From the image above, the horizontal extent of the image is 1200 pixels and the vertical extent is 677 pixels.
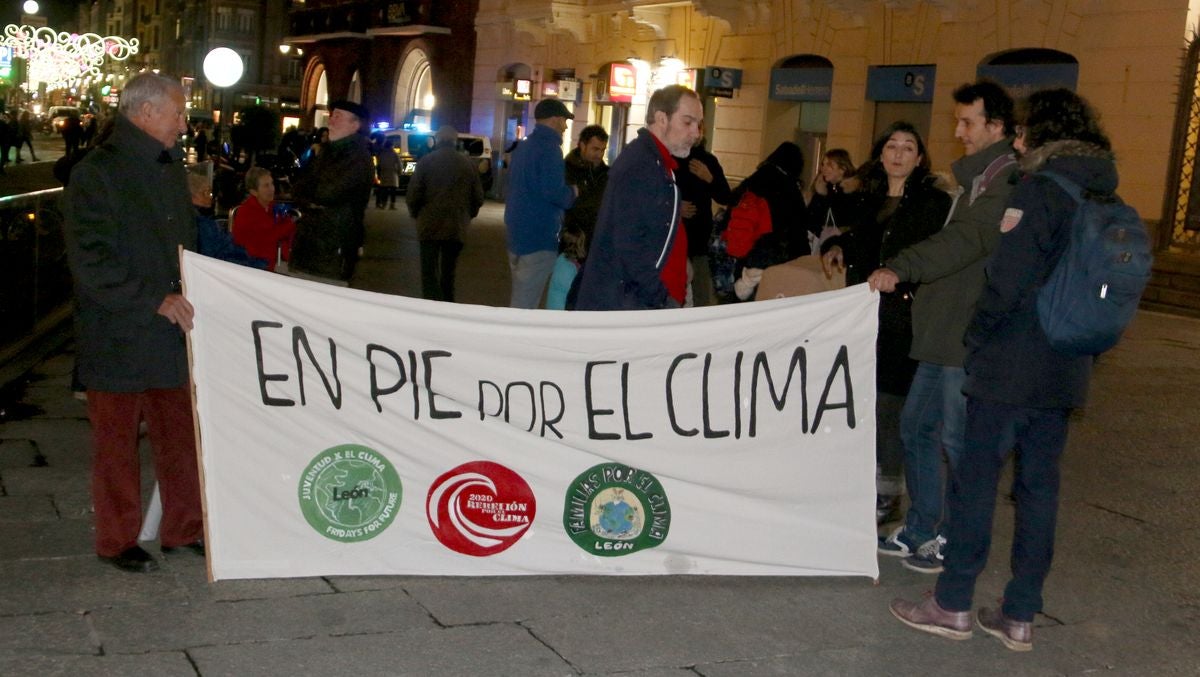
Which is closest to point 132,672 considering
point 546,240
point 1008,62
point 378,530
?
point 378,530

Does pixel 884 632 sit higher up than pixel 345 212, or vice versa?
pixel 345 212

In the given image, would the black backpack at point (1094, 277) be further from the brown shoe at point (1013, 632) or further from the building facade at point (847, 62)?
the building facade at point (847, 62)

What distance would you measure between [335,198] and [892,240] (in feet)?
12.3

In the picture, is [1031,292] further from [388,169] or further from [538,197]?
[388,169]

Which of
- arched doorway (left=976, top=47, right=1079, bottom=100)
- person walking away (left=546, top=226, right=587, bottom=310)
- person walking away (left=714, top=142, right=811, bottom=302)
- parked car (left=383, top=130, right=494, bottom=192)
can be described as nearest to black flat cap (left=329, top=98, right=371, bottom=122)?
person walking away (left=546, top=226, right=587, bottom=310)

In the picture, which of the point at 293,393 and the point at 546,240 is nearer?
the point at 293,393

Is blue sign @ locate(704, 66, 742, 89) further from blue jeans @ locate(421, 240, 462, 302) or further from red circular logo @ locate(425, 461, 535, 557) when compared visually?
red circular logo @ locate(425, 461, 535, 557)

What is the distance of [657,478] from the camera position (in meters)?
4.99

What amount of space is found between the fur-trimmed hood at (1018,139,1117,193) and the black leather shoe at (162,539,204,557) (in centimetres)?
350

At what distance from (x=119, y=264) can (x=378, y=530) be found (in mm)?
1380

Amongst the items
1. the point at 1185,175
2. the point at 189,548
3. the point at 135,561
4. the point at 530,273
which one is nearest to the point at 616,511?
the point at 189,548

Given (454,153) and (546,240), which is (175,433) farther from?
(454,153)

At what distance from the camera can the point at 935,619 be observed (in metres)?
4.66

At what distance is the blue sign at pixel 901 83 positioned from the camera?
1988cm
